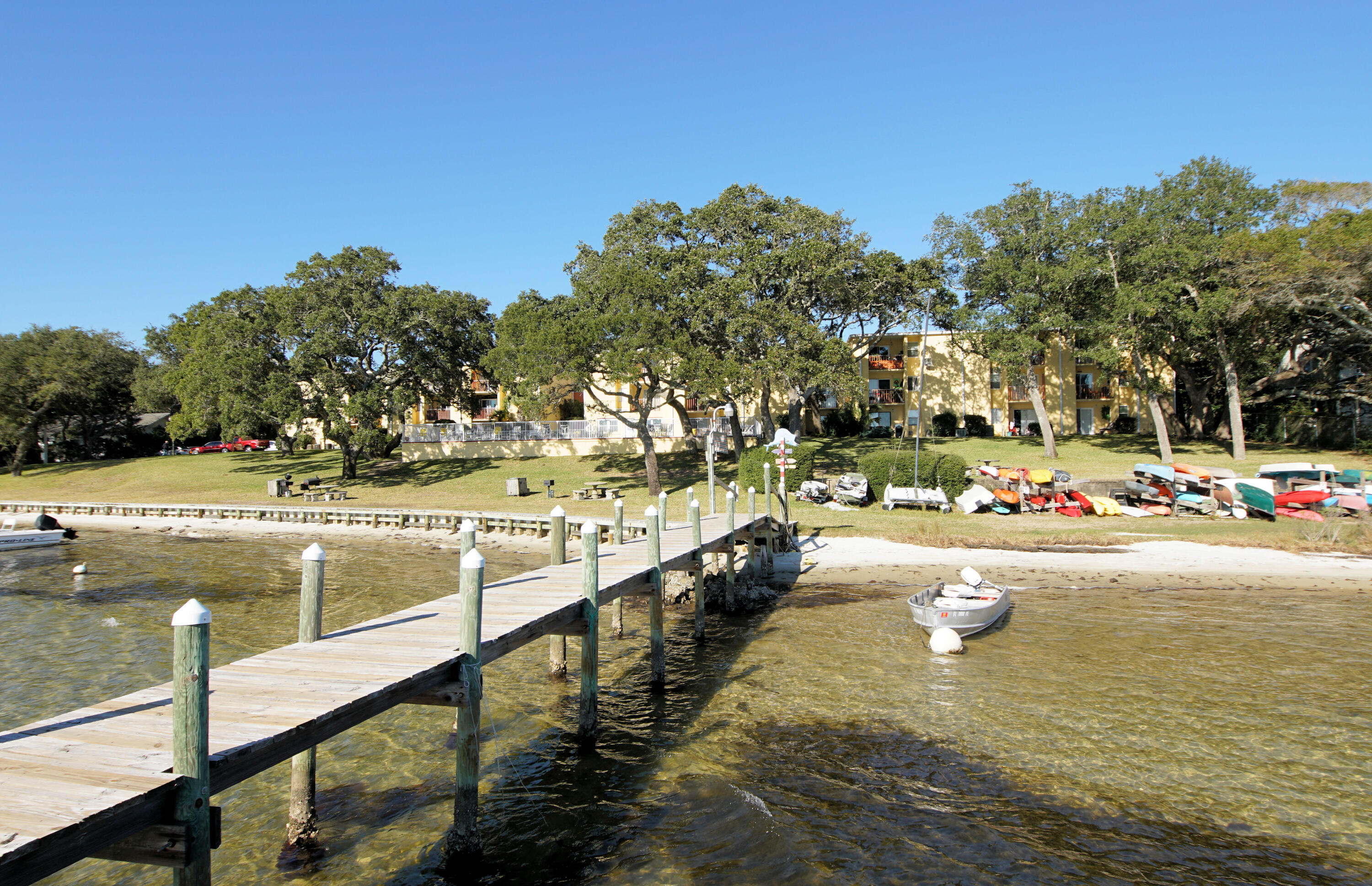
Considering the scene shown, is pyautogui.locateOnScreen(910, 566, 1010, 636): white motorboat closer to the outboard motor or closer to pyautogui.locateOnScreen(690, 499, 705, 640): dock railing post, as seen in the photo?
pyautogui.locateOnScreen(690, 499, 705, 640): dock railing post

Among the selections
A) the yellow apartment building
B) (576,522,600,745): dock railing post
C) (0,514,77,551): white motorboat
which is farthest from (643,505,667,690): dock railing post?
the yellow apartment building

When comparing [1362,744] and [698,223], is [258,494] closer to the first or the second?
[698,223]

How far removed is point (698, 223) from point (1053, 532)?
23509 millimetres

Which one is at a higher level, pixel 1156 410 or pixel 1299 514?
pixel 1156 410

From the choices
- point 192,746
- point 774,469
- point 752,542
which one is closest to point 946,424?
point 774,469

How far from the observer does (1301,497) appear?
26.9 meters

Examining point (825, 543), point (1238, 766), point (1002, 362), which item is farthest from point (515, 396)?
point (1238, 766)

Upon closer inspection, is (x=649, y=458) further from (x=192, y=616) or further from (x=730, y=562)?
(x=192, y=616)

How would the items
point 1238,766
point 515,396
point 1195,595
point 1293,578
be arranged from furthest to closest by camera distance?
1. point 515,396
2. point 1293,578
3. point 1195,595
4. point 1238,766

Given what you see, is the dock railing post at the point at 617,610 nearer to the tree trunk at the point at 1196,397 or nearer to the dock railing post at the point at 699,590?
the dock railing post at the point at 699,590

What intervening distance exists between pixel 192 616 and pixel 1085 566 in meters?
21.8

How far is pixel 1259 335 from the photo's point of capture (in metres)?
39.5

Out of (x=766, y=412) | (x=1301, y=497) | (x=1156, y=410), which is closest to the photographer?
(x=1301, y=497)

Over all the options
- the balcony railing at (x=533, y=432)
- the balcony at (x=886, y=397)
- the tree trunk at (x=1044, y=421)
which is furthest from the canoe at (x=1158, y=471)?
the balcony at (x=886, y=397)
